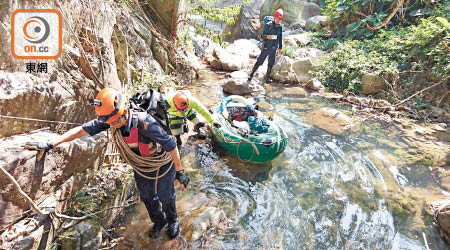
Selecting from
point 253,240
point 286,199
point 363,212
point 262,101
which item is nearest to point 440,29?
point 262,101

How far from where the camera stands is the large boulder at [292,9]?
62.7 ft

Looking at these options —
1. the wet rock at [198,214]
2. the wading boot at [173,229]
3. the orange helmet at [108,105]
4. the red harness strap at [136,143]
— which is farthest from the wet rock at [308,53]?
the orange helmet at [108,105]

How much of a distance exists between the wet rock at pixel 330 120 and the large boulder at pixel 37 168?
5.92 m

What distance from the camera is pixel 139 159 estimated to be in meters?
2.76

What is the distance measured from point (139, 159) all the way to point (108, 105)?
0.74 meters

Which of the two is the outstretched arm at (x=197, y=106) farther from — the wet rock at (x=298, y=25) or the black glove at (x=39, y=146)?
the wet rock at (x=298, y=25)

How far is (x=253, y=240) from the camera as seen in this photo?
12.2 ft

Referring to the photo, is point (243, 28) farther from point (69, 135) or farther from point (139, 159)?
point (69, 135)

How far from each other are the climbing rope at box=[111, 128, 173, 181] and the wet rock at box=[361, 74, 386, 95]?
332 inches

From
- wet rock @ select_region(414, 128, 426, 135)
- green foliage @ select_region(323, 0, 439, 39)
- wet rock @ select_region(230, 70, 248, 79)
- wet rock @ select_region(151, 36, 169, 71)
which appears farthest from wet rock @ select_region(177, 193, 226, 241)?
green foliage @ select_region(323, 0, 439, 39)

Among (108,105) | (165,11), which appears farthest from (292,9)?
(108,105)

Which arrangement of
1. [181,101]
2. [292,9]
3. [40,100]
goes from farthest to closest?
[292,9], [181,101], [40,100]

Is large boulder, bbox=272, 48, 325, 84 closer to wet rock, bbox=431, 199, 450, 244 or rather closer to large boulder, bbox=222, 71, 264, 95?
large boulder, bbox=222, 71, 264, 95

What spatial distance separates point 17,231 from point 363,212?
15.6 ft
